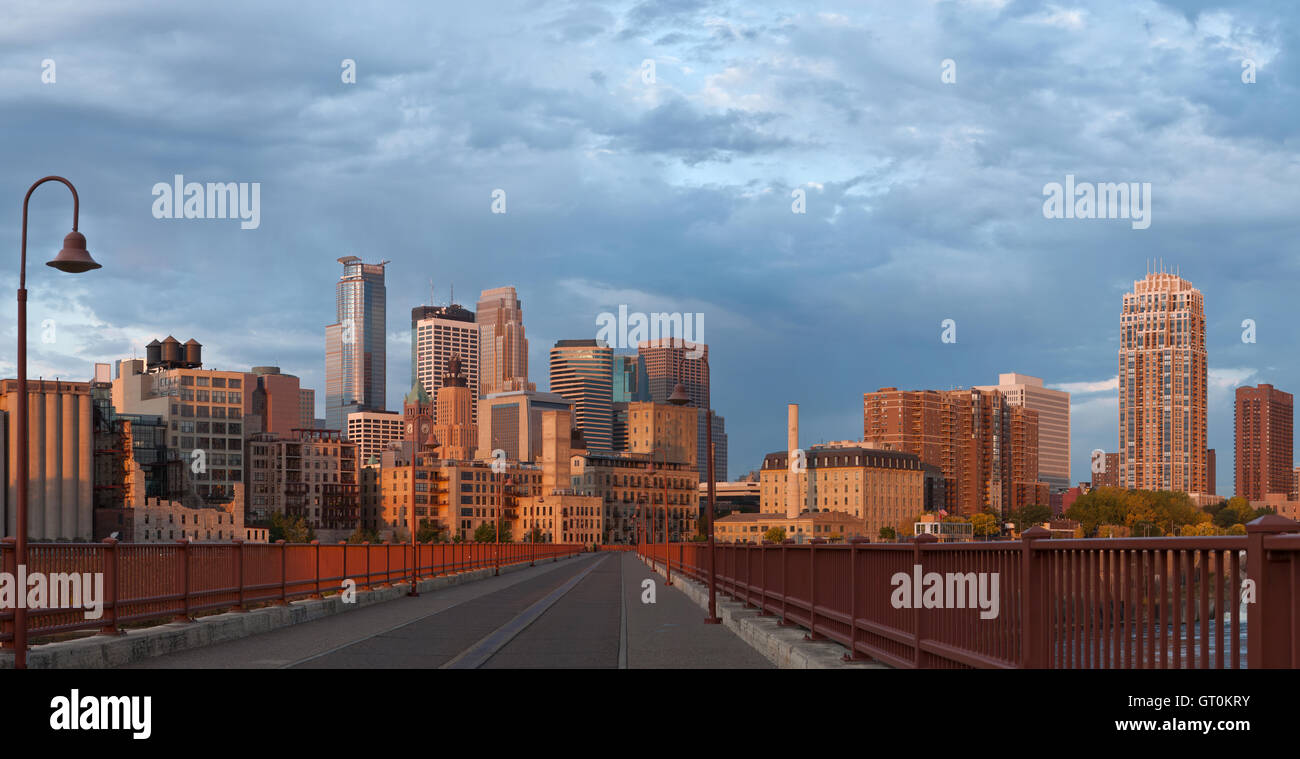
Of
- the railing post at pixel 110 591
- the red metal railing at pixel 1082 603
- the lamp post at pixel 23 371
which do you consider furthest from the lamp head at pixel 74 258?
the red metal railing at pixel 1082 603

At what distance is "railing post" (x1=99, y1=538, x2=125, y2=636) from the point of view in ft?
63.3

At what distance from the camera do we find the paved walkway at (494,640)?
61.5 feet

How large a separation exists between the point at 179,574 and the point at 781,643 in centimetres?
Result: 1072

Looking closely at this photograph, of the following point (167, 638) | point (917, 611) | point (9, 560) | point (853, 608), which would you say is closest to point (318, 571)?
point (167, 638)

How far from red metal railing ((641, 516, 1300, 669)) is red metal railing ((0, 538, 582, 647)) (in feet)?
35.0

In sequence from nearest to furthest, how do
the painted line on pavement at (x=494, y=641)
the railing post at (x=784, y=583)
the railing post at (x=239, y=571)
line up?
the painted line on pavement at (x=494, y=641)
the railing post at (x=784, y=583)
the railing post at (x=239, y=571)

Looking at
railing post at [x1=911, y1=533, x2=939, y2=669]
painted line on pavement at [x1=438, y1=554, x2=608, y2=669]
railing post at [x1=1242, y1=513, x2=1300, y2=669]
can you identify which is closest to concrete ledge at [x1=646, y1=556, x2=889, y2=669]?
railing post at [x1=911, y1=533, x2=939, y2=669]

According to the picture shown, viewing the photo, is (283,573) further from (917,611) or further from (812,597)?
(917,611)

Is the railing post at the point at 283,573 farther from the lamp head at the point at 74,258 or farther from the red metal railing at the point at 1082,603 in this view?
the red metal railing at the point at 1082,603

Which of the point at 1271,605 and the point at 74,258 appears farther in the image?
the point at 74,258

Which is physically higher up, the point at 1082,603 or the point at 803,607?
the point at 1082,603

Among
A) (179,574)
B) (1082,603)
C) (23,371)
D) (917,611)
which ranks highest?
(23,371)

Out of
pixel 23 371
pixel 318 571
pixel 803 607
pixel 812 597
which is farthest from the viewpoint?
pixel 318 571

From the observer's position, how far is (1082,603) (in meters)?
8.80
